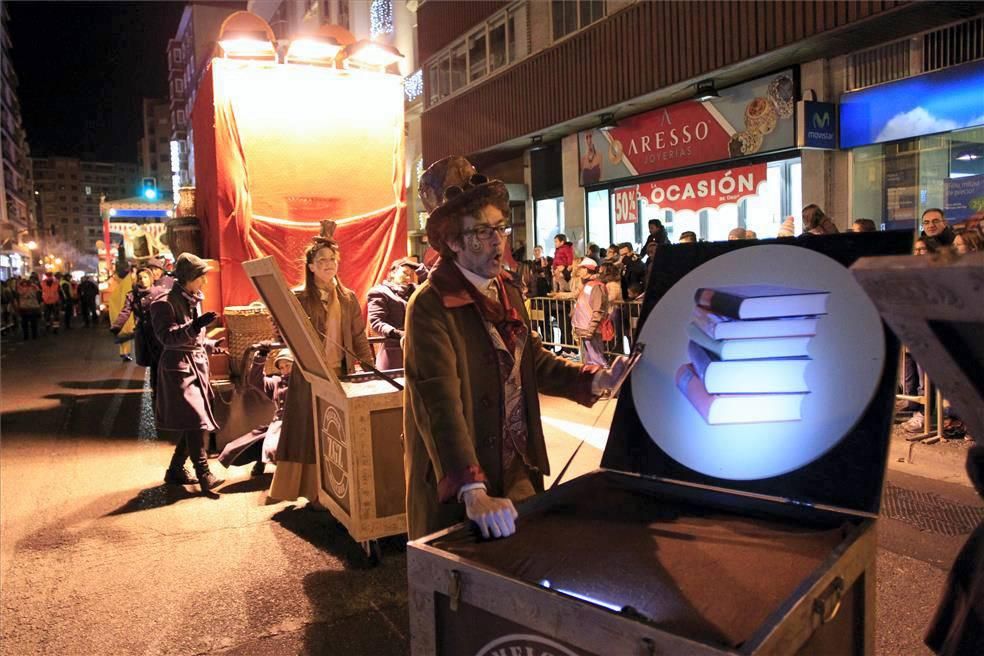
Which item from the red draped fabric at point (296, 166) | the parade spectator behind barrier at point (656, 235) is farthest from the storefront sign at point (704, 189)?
the red draped fabric at point (296, 166)

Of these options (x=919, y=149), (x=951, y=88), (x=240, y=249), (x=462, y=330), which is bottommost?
(x=462, y=330)

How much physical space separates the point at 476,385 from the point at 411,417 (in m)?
0.25

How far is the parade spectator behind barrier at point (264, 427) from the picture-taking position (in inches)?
229

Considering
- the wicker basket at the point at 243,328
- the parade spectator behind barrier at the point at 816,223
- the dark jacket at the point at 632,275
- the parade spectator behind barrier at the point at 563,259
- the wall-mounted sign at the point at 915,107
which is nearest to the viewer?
the parade spectator behind barrier at the point at 816,223

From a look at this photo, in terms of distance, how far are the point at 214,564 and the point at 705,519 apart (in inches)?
145

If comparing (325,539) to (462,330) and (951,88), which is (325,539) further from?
(951,88)

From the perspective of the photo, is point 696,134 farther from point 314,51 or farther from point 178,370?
point 178,370

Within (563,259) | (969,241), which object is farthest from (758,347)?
(563,259)

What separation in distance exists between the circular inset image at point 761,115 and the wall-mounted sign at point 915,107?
1.20m

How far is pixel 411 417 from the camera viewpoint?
246 cm

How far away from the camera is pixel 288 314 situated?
12.6 ft

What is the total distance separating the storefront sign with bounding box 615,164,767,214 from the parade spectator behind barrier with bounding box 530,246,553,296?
250cm

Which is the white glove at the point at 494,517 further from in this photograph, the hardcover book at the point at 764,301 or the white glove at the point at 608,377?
the hardcover book at the point at 764,301

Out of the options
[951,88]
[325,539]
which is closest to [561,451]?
[325,539]
